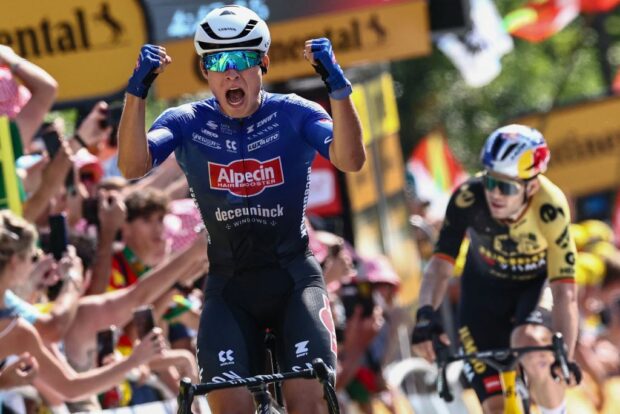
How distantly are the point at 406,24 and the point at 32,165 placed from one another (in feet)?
Result: 15.2

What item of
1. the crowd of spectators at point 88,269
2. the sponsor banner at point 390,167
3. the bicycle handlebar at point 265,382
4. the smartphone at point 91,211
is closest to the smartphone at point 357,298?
the crowd of spectators at point 88,269

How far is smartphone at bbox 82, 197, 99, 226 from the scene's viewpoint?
32.1 feet

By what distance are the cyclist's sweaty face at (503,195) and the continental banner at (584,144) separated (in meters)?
11.2

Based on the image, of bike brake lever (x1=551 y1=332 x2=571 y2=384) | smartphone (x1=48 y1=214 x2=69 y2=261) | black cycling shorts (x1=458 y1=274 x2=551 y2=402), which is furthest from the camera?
black cycling shorts (x1=458 y1=274 x2=551 y2=402)

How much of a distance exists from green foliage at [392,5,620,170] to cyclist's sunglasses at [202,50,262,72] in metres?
20.7

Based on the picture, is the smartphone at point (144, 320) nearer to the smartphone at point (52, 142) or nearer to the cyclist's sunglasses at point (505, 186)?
the smartphone at point (52, 142)

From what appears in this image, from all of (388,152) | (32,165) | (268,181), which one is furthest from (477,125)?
(268,181)

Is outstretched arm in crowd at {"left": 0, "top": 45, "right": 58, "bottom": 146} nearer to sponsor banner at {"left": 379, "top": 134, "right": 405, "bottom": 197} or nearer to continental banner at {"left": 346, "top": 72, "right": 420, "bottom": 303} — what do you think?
continental banner at {"left": 346, "top": 72, "right": 420, "bottom": 303}

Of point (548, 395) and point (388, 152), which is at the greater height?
point (388, 152)

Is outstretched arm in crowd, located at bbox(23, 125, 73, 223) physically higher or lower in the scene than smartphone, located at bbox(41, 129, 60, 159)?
lower

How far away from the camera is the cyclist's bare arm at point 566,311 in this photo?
899 cm

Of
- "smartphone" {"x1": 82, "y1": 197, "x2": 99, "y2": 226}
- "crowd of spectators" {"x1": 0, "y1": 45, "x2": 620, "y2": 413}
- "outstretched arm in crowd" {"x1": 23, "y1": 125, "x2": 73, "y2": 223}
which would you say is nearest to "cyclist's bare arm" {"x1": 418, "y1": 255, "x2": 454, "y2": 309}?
"crowd of spectators" {"x1": 0, "y1": 45, "x2": 620, "y2": 413}

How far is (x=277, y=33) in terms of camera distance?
13.1 metres

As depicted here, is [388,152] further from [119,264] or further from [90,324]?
[90,324]
